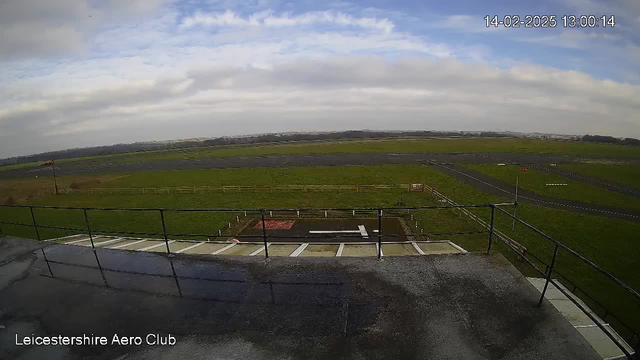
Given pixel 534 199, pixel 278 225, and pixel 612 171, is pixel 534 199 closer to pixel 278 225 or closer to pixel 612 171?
pixel 278 225

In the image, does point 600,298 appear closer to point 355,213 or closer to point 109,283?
point 355,213

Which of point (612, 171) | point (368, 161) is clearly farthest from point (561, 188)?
point (368, 161)

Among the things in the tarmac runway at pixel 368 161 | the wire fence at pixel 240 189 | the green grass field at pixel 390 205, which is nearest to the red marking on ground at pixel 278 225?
the green grass field at pixel 390 205

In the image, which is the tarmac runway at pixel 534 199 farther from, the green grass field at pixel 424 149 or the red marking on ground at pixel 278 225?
the green grass field at pixel 424 149

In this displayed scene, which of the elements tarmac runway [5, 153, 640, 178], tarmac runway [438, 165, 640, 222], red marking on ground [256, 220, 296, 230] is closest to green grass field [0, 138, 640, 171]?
tarmac runway [5, 153, 640, 178]

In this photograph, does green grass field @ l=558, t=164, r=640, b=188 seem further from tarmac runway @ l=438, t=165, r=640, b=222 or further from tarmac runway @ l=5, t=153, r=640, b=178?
tarmac runway @ l=438, t=165, r=640, b=222
